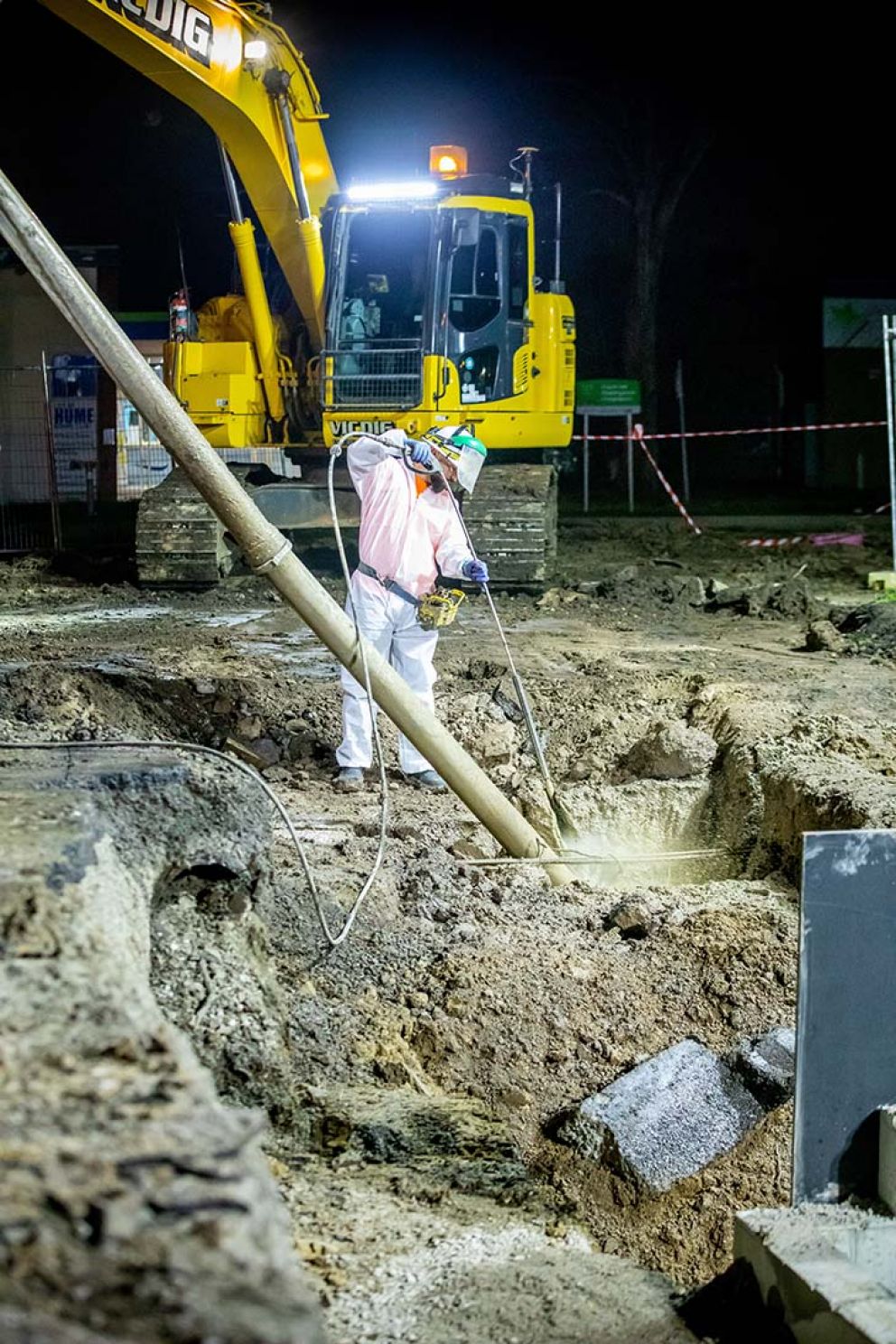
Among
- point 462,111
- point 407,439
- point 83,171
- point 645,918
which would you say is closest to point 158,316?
point 83,171

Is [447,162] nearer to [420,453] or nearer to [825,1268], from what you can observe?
[420,453]

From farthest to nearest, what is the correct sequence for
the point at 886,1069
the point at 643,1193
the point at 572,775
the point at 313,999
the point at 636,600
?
1. the point at 636,600
2. the point at 572,775
3. the point at 313,999
4. the point at 643,1193
5. the point at 886,1069

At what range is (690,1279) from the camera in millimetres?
4398

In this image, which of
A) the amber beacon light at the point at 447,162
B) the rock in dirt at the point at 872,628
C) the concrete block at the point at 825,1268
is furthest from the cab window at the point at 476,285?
the concrete block at the point at 825,1268

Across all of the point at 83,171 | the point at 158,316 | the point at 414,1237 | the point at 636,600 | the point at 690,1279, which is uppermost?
the point at 83,171

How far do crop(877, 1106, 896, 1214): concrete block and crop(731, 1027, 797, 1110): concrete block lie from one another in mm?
575

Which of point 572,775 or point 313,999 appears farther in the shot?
point 572,775

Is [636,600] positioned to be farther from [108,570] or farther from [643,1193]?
[643,1193]

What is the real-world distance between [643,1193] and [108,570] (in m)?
10.5

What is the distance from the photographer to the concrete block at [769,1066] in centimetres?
487

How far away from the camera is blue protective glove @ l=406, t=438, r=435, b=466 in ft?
24.2

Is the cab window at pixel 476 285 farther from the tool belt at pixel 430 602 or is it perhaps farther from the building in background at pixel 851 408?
the building in background at pixel 851 408

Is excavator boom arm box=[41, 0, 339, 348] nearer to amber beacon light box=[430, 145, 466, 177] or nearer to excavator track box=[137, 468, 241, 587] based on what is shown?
amber beacon light box=[430, 145, 466, 177]

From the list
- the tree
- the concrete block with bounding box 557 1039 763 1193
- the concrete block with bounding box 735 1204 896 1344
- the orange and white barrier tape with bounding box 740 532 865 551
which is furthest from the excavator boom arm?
the tree
